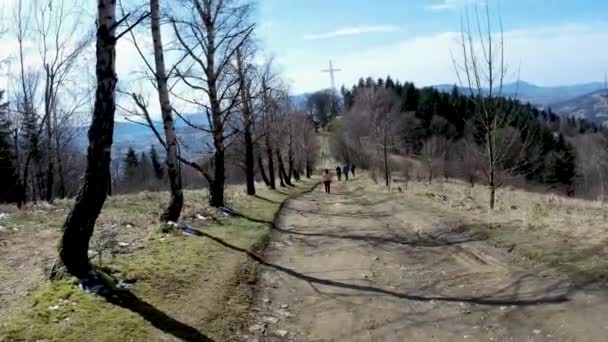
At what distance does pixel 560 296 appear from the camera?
7.11 metres

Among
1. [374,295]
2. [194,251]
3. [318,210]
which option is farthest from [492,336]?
[318,210]

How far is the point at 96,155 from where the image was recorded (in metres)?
7.32

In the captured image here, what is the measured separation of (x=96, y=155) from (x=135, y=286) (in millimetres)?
2033

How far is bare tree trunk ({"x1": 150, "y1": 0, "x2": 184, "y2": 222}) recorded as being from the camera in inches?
514

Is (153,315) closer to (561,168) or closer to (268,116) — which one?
(268,116)

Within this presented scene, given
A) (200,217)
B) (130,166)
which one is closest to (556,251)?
(200,217)

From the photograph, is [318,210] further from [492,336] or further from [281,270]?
[492,336]

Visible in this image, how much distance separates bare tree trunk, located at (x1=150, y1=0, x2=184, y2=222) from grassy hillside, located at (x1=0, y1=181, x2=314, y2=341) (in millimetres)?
1009

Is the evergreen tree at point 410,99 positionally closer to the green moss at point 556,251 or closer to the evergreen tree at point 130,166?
the evergreen tree at point 130,166

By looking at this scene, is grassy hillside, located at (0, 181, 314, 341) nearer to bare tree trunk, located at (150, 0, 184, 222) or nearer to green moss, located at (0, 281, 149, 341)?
green moss, located at (0, 281, 149, 341)

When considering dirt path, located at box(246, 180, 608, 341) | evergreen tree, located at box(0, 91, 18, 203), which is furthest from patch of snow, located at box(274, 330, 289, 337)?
evergreen tree, located at box(0, 91, 18, 203)

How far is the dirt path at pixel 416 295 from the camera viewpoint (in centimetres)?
635

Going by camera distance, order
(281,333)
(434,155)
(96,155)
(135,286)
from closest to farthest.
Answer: (281,333) < (96,155) < (135,286) < (434,155)

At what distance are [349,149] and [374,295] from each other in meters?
74.0
